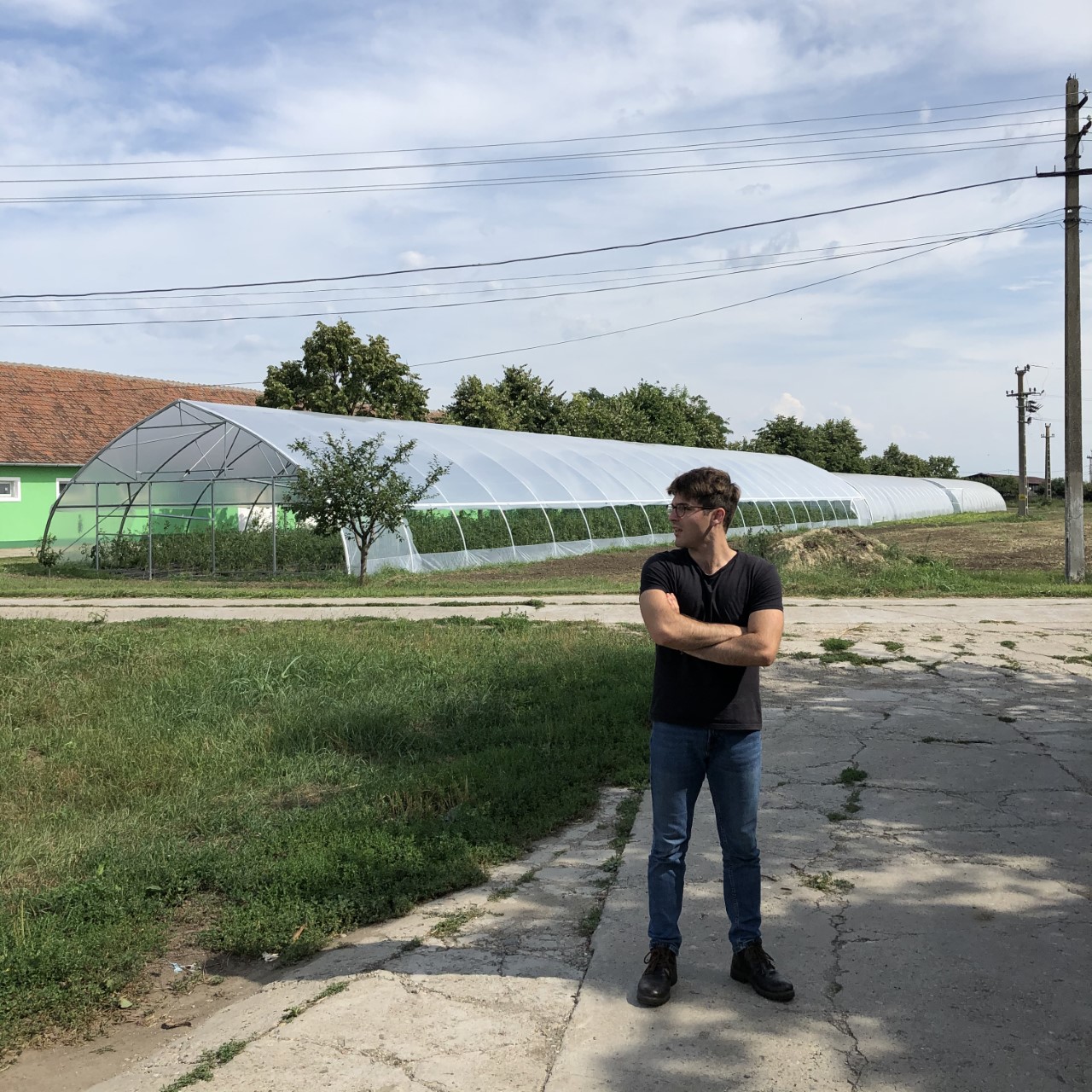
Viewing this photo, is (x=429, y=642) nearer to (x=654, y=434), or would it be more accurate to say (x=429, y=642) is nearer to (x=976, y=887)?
(x=976, y=887)

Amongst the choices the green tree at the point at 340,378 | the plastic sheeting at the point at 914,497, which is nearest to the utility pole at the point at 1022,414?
the plastic sheeting at the point at 914,497

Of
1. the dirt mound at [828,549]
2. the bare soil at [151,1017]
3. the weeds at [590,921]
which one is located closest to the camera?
the bare soil at [151,1017]

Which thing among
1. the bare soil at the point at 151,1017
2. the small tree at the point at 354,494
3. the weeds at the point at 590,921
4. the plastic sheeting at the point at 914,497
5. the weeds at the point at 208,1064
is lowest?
the bare soil at the point at 151,1017

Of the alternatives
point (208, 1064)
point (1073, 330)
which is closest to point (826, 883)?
point (208, 1064)

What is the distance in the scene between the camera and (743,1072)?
10.3 feet

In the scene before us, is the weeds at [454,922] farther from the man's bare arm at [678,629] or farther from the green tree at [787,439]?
the green tree at [787,439]

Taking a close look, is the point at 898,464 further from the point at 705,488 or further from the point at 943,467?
the point at 705,488

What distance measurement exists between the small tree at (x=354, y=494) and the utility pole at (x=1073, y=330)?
1245cm

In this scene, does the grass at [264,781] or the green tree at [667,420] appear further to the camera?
the green tree at [667,420]

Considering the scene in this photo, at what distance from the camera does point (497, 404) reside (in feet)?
150

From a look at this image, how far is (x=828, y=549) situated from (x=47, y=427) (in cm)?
2625

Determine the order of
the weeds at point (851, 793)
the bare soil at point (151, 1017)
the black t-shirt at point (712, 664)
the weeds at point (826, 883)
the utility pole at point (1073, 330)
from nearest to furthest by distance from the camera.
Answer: the bare soil at point (151, 1017) → the black t-shirt at point (712, 664) → the weeds at point (826, 883) → the weeds at point (851, 793) → the utility pole at point (1073, 330)

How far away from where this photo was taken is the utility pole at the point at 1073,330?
64.8 ft

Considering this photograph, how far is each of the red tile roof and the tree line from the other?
4.94m
